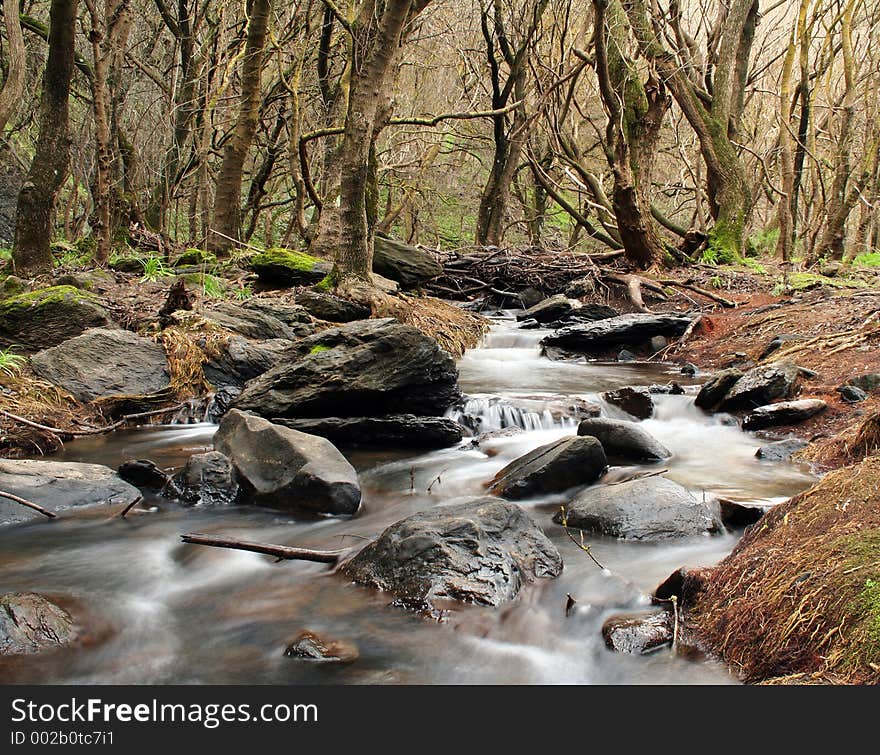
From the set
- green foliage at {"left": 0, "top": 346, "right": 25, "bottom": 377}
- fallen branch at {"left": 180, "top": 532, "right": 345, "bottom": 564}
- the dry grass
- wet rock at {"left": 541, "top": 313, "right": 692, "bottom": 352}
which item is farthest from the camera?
wet rock at {"left": 541, "top": 313, "right": 692, "bottom": 352}

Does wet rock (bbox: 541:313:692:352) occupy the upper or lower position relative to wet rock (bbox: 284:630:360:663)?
upper

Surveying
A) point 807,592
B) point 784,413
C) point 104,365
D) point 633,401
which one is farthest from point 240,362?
point 807,592

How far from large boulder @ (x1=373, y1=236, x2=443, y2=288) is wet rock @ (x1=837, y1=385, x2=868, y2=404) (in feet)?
25.2

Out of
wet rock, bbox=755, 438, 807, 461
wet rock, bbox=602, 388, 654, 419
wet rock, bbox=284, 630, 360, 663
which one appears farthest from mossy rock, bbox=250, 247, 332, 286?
wet rock, bbox=284, 630, 360, 663

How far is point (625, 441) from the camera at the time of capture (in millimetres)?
5867

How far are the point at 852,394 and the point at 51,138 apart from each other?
887cm

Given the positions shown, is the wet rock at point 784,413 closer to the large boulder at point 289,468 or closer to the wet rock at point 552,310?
the large boulder at point 289,468

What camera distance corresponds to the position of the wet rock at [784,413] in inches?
254

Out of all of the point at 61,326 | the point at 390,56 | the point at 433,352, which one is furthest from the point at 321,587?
the point at 390,56

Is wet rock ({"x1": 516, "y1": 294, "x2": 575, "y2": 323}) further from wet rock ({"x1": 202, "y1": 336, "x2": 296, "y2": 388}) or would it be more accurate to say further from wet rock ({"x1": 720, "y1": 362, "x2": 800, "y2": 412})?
wet rock ({"x1": 202, "y1": 336, "x2": 296, "y2": 388})

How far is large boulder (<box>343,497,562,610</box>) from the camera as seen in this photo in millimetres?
3457

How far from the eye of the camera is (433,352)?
272 inches

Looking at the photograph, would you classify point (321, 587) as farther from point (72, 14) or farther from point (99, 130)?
point (99, 130)
